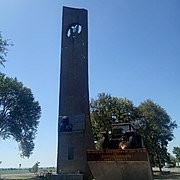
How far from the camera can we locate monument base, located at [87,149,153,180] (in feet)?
55.2

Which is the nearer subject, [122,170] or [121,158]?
[121,158]

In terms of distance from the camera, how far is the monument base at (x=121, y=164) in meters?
16.8

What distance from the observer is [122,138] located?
18438mm

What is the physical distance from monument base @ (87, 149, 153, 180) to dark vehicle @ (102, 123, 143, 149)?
2.27ft

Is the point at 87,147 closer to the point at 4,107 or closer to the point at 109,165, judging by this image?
the point at 109,165

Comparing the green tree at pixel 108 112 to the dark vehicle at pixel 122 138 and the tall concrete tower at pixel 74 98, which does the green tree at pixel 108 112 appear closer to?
the tall concrete tower at pixel 74 98

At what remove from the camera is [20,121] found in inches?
1601

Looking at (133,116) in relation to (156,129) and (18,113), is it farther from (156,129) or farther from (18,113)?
(18,113)

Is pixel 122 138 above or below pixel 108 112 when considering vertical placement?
below

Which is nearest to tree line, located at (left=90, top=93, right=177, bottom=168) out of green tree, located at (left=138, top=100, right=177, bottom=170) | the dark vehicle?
green tree, located at (left=138, top=100, right=177, bottom=170)

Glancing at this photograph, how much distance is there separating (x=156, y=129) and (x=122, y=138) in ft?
100.0

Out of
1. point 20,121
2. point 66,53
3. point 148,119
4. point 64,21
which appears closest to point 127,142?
point 66,53

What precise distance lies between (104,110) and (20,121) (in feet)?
41.2

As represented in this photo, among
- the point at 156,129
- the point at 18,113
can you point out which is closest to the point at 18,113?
the point at 18,113
